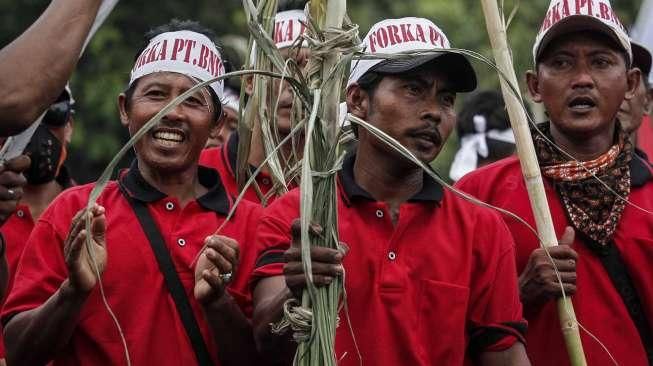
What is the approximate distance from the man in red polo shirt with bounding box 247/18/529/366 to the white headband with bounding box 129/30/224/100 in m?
0.53

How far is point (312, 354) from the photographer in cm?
487

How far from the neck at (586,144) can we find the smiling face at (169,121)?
1.30 m

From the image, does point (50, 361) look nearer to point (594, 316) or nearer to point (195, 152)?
point (195, 152)

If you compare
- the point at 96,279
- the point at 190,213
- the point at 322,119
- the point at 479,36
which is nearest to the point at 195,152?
the point at 190,213

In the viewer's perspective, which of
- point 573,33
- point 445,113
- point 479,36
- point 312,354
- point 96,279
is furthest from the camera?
point 479,36

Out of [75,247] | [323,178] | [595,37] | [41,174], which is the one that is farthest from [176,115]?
[595,37]

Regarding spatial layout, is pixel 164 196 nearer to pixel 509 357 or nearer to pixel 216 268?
pixel 216 268

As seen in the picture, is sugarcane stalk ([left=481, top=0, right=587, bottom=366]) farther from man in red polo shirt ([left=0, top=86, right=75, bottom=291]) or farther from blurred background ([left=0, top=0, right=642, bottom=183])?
blurred background ([left=0, top=0, right=642, bottom=183])

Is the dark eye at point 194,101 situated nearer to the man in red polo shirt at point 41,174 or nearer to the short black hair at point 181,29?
the short black hair at point 181,29

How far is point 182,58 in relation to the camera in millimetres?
6113

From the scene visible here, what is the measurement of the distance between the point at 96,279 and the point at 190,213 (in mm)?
556

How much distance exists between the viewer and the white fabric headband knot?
8945mm

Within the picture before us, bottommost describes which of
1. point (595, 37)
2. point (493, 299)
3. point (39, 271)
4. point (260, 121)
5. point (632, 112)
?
point (39, 271)

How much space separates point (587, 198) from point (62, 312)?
6.37 ft
